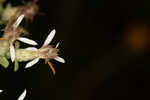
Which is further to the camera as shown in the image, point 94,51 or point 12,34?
point 94,51

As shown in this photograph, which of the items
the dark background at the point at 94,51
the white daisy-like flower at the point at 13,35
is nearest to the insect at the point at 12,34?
the white daisy-like flower at the point at 13,35

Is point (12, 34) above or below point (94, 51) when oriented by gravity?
above

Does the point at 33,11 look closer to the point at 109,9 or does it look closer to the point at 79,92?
the point at 79,92

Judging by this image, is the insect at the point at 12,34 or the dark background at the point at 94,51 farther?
the dark background at the point at 94,51

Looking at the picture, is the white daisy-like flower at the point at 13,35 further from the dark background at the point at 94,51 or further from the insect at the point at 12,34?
the dark background at the point at 94,51

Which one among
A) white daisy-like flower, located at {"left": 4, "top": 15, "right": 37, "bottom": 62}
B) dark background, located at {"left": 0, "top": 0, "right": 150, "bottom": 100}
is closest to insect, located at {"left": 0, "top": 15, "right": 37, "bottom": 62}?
white daisy-like flower, located at {"left": 4, "top": 15, "right": 37, "bottom": 62}

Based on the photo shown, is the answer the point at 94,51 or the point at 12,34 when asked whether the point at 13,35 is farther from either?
the point at 94,51

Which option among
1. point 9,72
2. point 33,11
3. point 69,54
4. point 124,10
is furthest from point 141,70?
point 33,11

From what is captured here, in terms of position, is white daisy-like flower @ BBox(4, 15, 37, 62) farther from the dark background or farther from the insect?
the dark background

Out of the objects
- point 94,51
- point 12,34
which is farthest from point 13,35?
point 94,51
